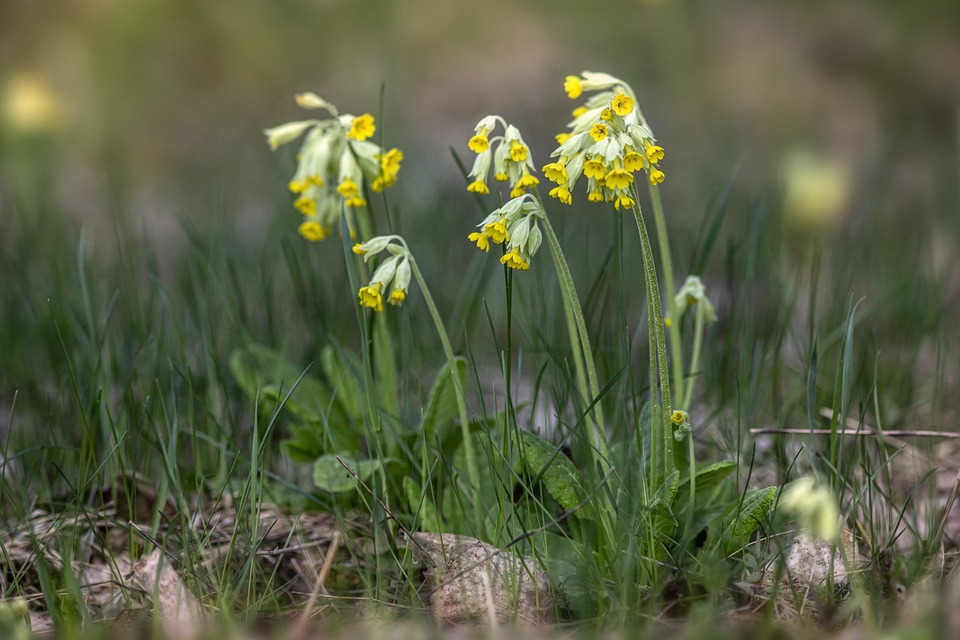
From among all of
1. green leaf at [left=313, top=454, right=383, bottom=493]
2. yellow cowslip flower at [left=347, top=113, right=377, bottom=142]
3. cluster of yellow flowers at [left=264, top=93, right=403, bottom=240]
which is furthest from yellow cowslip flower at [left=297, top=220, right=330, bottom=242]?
green leaf at [left=313, top=454, right=383, bottom=493]

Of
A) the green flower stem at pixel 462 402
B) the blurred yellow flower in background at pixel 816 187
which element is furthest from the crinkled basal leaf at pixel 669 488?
the blurred yellow flower in background at pixel 816 187

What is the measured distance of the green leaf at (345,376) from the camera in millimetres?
2182

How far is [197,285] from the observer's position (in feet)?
8.58

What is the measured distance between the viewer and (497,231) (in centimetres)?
174

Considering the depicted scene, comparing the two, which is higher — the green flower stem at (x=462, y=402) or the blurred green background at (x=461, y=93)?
the blurred green background at (x=461, y=93)

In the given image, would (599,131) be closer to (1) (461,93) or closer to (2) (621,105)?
(2) (621,105)

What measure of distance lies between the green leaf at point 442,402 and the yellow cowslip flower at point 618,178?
63cm

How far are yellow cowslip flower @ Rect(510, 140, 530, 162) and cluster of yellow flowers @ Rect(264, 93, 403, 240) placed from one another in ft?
1.19

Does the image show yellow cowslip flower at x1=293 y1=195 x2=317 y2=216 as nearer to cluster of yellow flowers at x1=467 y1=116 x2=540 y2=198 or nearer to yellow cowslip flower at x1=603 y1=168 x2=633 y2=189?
cluster of yellow flowers at x1=467 y1=116 x2=540 y2=198

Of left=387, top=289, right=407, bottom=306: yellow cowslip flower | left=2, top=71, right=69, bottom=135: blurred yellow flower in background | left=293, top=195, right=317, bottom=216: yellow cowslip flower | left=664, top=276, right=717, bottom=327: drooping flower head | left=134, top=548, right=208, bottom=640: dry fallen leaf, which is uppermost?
left=2, top=71, right=69, bottom=135: blurred yellow flower in background

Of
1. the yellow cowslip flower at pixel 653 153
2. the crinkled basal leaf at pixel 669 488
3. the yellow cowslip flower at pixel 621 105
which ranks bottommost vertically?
the crinkled basal leaf at pixel 669 488

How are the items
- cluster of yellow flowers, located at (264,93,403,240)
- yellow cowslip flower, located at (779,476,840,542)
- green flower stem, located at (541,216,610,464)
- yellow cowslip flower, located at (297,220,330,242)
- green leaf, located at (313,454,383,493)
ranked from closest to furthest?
yellow cowslip flower, located at (779,476,840,542) < green flower stem, located at (541,216,610,464) < green leaf, located at (313,454,383,493) < cluster of yellow flowers, located at (264,93,403,240) < yellow cowslip flower, located at (297,220,330,242)

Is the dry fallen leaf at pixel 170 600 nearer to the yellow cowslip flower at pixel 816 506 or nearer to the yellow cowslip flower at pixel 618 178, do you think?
the yellow cowslip flower at pixel 816 506

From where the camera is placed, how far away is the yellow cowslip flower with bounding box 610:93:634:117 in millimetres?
1684
